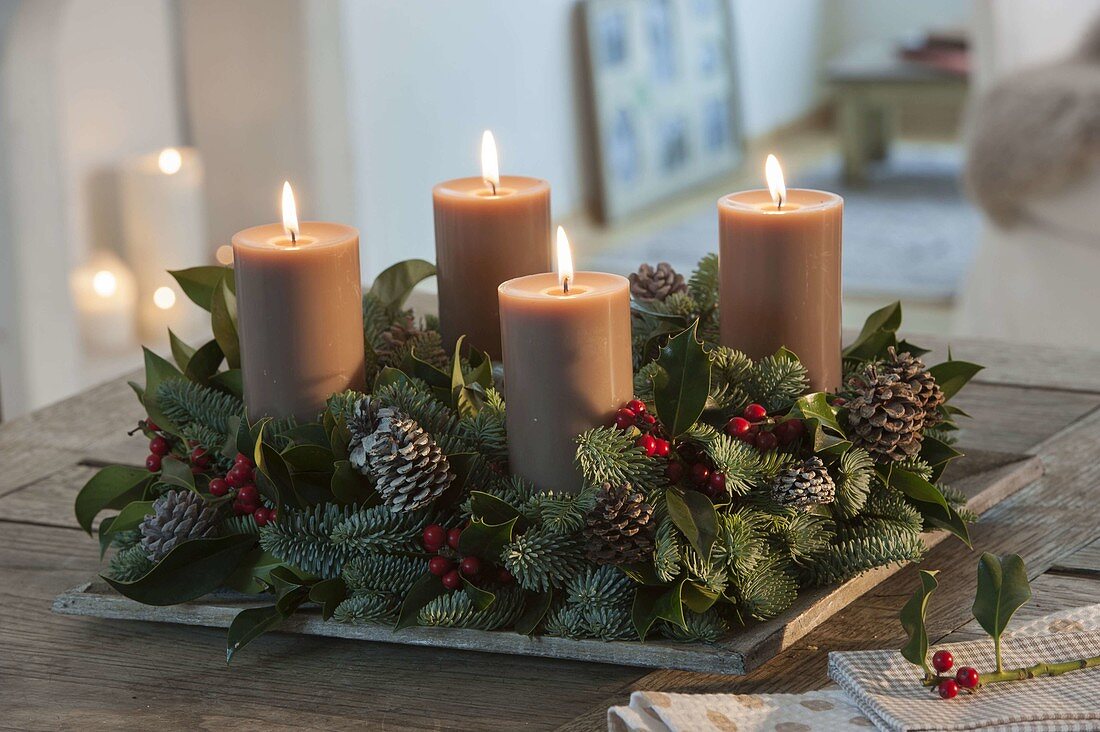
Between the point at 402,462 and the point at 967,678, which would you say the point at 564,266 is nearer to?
the point at 402,462

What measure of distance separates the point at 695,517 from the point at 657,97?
11.9ft

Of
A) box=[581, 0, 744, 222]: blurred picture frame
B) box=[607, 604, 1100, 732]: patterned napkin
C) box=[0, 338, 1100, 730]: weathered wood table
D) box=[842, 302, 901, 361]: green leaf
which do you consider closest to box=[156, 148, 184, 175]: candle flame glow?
box=[581, 0, 744, 222]: blurred picture frame

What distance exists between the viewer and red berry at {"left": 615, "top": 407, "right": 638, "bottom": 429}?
696 mm

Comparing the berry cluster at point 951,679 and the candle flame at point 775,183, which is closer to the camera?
the berry cluster at point 951,679

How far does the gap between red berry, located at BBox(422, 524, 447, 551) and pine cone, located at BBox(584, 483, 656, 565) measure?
0.08 meters

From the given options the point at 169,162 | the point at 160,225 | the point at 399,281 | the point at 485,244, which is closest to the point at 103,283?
the point at 160,225

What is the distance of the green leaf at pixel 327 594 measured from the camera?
0.72 meters

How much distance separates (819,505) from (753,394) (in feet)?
0.24

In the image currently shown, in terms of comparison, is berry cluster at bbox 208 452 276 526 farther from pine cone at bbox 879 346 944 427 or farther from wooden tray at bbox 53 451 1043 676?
pine cone at bbox 879 346 944 427

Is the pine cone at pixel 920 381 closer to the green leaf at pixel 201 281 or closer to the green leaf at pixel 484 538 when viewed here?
the green leaf at pixel 484 538

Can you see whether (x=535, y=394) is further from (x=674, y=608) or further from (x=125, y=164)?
(x=125, y=164)

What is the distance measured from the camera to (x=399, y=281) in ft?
3.07

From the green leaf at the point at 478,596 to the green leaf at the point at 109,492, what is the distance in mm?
247

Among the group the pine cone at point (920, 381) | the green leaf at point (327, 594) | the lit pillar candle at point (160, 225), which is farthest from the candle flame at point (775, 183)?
the lit pillar candle at point (160, 225)
